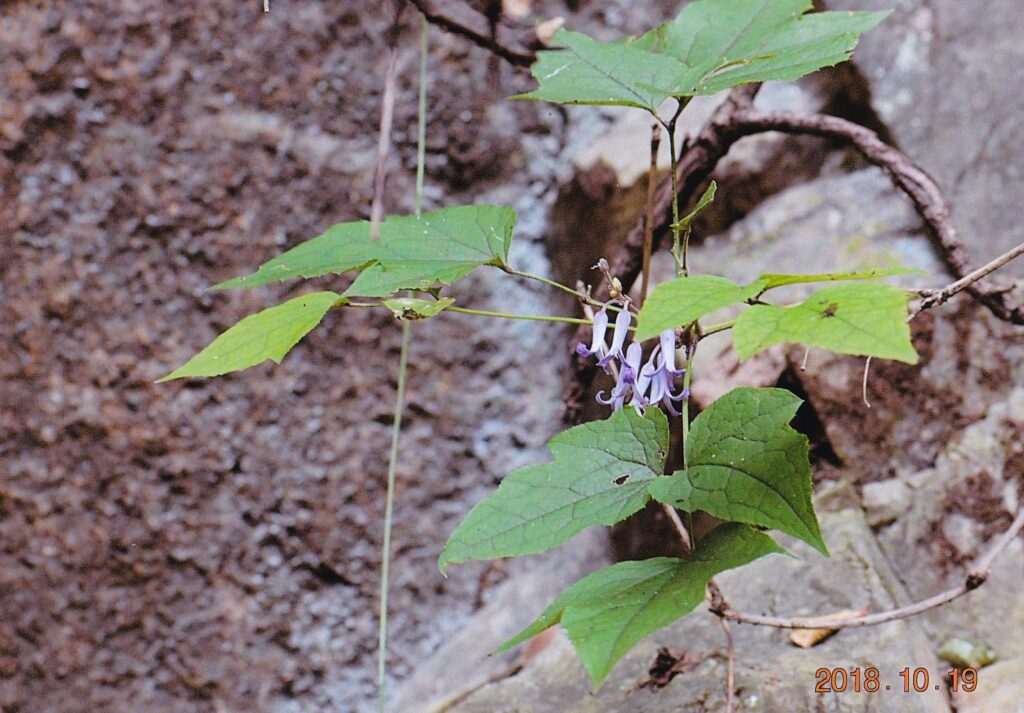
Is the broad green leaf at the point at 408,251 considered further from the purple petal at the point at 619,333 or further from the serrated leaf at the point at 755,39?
the serrated leaf at the point at 755,39

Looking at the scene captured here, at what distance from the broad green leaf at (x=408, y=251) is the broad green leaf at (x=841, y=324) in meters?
0.29

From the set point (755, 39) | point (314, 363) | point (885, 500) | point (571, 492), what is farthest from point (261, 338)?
point (885, 500)

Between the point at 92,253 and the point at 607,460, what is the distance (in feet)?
3.51

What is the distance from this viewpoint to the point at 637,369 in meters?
0.75

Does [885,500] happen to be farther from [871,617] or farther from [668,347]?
[668,347]

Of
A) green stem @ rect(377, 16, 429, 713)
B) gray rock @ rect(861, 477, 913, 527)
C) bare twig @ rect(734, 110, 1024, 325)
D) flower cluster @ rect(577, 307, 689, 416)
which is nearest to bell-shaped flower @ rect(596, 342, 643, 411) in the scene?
flower cluster @ rect(577, 307, 689, 416)

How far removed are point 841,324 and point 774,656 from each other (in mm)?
573

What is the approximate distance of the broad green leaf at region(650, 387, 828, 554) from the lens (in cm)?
59

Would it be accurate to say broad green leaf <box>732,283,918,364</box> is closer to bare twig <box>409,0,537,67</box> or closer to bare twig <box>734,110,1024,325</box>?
bare twig <box>734,110,1024,325</box>

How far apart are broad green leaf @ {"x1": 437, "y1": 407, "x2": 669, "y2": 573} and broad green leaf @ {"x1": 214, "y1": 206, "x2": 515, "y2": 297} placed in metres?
0.18

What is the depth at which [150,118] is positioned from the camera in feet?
4.58

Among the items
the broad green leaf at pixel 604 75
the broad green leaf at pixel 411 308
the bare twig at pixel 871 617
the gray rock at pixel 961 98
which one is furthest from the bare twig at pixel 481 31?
the bare twig at pixel 871 617

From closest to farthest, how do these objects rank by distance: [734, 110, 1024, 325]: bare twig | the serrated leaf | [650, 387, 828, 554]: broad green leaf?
[650, 387, 828, 554]: broad green leaf < the serrated leaf < [734, 110, 1024, 325]: bare twig

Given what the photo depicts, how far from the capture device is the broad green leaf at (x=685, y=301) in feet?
1.76
